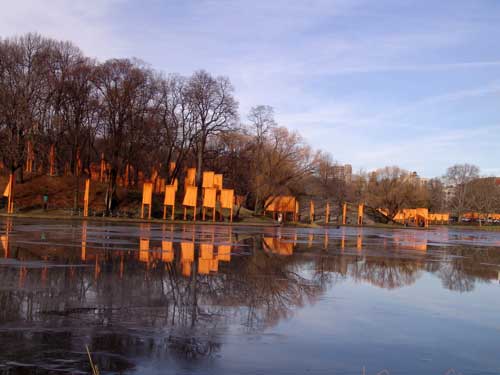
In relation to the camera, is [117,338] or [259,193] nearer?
[117,338]

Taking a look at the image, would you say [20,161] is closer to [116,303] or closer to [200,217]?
[200,217]

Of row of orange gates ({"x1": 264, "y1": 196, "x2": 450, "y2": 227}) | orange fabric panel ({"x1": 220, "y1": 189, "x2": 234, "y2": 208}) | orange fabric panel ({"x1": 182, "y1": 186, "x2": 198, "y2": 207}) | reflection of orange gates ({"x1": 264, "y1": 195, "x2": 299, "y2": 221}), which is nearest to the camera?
orange fabric panel ({"x1": 182, "y1": 186, "x2": 198, "y2": 207})

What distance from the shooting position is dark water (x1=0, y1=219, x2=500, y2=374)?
7172 mm

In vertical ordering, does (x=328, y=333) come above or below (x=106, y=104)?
below

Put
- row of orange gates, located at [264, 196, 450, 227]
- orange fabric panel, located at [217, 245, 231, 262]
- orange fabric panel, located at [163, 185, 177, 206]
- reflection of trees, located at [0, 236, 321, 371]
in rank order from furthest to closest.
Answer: row of orange gates, located at [264, 196, 450, 227]
orange fabric panel, located at [163, 185, 177, 206]
orange fabric panel, located at [217, 245, 231, 262]
reflection of trees, located at [0, 236, 321, 371]

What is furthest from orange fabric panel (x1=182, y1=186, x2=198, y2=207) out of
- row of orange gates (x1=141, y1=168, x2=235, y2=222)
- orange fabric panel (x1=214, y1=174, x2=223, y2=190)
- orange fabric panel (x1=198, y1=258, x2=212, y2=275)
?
orange fabric panel (x1=198, y1=258, x2=212, y2=275)

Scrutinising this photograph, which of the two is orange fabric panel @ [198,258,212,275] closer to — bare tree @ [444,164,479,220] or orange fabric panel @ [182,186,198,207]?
orange fabric panel @ [182,186,198,207]

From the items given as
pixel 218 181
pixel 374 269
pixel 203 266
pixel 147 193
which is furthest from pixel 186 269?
pixel 218 181

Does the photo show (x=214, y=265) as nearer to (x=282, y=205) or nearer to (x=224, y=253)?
(x=224, y=253)

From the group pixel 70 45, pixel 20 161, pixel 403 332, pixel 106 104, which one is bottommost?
pixel 403 332

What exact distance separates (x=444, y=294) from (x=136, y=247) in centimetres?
1190

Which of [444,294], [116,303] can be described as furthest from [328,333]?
[444,294]

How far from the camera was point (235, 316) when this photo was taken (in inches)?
388

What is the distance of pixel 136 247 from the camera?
21.3 meters
